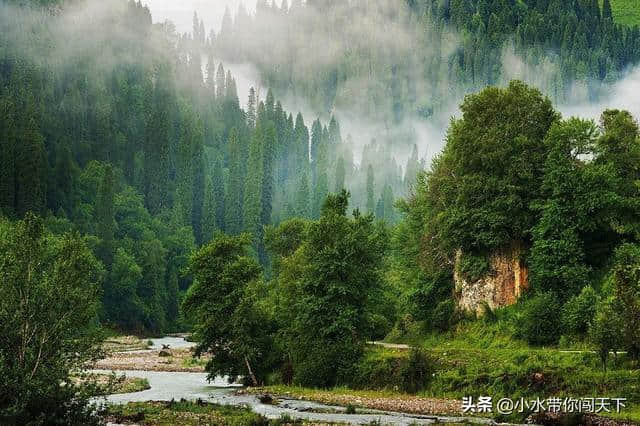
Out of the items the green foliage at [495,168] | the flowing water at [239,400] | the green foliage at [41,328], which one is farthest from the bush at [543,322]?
the green foliage at [41,328]

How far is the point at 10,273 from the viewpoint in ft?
95.4

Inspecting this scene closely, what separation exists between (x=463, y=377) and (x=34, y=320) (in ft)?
96.3

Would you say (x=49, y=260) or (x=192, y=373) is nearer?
(x=49, y=260)

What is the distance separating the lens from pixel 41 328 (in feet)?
95.1

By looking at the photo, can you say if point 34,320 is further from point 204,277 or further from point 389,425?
point 204,277

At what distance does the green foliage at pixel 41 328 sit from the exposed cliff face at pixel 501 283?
4432 cm

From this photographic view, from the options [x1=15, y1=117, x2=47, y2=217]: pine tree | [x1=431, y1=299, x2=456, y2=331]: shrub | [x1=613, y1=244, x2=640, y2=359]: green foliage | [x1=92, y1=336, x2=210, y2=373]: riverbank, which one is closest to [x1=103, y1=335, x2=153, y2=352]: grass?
[x1=92, y1=336, x2=210, y2=373]: riverbank

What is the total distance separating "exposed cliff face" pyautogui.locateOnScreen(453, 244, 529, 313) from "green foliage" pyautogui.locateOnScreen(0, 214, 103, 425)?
1745 inches

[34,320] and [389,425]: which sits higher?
[34,320]

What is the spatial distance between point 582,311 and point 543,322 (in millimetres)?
3620

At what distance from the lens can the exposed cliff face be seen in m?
66.2

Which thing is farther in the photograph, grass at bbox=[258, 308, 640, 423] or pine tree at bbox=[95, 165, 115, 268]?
pine tree at bbox=[95, 165, 115, 268]

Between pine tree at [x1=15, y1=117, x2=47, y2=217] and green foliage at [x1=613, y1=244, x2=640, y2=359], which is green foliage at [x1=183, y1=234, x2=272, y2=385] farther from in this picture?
pine tree at [x1=15, y1=117, x2=47, y2=217]

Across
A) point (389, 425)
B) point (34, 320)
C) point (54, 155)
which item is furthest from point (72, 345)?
point (54, 155)
